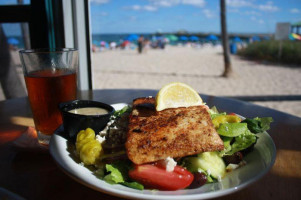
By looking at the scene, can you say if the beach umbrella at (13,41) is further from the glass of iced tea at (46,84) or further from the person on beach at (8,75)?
the glass of iced tea at (46,84)

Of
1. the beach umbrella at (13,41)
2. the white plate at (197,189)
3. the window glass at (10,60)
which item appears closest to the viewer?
the white plate at (197,189)

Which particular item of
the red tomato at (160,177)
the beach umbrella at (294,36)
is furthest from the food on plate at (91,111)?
the beach umbrella at (294,36)

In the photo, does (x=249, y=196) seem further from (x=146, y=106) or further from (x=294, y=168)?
(x=146, y=106)

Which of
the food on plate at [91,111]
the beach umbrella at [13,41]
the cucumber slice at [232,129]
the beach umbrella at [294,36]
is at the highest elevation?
the beach umbrella at [294,36]

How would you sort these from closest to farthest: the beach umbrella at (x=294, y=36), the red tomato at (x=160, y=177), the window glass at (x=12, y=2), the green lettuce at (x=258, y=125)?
1. the red tomato at (x=160, y=177)
2. the green lettuce at (x=258, y=125)
3. the window glass at (x=12, y=2)
4. the beach umbrella at (x=294, y=36)

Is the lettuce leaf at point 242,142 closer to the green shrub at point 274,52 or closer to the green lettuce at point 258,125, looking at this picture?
the green lettuce at point 258,125

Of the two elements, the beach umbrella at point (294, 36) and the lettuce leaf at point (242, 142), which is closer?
the lettuce leaf at point (242, 142)

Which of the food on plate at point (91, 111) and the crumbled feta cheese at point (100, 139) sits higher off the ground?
the food on plate at point (91, 111)
